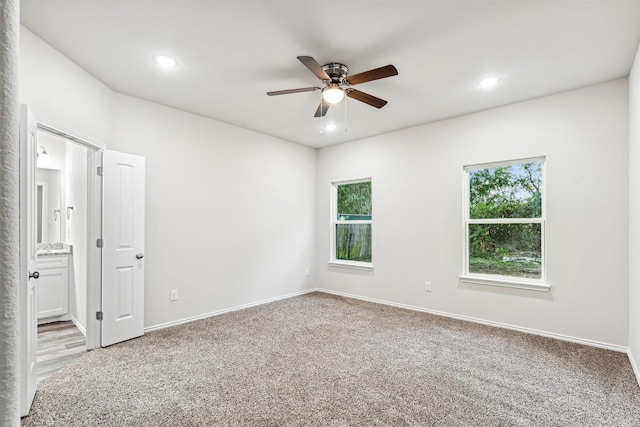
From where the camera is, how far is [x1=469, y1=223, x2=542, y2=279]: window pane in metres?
3.82

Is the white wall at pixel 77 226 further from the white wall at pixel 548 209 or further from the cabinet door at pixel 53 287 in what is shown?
the white wall at pixel 548 209

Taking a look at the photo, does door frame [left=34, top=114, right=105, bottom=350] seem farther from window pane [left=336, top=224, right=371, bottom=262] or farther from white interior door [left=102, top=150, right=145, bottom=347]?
window pane [left=336, top=224, right=371, bottom=262]

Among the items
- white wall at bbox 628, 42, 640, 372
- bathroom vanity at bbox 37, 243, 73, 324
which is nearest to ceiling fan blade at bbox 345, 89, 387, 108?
white wall at bbox 628, 42, 640, 372

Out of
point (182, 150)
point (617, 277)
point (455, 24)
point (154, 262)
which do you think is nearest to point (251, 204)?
point (182, 150)

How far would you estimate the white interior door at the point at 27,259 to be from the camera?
6.86 feet

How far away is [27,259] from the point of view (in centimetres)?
215

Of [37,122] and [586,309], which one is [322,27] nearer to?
[37,122]

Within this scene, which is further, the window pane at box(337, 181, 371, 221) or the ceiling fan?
the window pane at box(337, 181, 371, 221)

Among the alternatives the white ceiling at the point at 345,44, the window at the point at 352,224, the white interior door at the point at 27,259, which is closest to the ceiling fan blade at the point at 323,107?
the white ceiling at the point at 345,44

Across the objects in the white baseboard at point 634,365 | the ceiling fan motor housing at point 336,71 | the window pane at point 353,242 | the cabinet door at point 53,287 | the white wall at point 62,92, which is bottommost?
the white baseboard at point 634,365

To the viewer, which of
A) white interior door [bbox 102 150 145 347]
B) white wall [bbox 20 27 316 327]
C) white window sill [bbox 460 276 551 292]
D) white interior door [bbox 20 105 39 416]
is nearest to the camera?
white interior door [bbox 20 105 39 416]

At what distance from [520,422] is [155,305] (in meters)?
3.66

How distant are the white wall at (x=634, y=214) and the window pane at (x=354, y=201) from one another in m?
3.13

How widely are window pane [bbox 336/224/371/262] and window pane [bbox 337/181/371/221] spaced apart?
17cm
